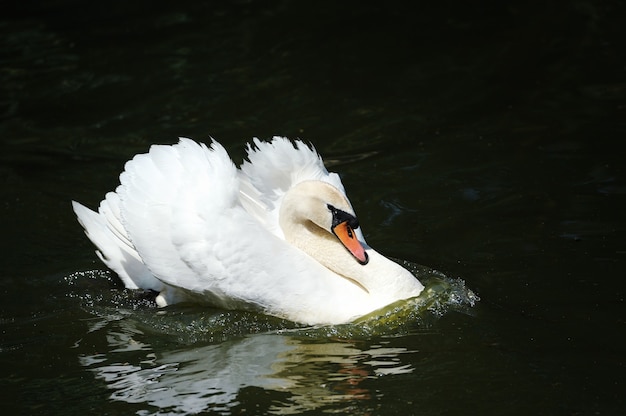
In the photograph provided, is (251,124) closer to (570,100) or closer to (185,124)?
(185,124)

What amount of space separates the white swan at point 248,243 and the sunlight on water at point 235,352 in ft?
0.45

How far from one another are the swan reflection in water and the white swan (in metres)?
0.33

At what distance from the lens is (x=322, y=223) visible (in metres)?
6.45

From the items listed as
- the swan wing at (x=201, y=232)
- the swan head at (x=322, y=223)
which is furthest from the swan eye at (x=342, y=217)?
the swan wing at (x=201, y=232)

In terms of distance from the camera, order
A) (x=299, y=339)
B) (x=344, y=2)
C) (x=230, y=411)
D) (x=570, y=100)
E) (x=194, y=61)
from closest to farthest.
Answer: (x=230, y=411), (x=299, y=339), (x=570, y=100), (x=194, y=61), (x=344, y=2)

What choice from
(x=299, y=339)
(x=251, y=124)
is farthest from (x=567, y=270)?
(x=251, y=124)

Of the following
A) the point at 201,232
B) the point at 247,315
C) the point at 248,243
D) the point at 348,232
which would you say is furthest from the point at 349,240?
the point at 201,232

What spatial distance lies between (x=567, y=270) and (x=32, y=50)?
8.03 metres

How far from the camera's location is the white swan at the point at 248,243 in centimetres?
622

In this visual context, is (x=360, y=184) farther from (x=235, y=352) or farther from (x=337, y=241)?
Answer: (x=235, y=352)

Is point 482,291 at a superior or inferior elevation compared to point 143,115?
inferior

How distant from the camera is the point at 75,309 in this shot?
262 inches

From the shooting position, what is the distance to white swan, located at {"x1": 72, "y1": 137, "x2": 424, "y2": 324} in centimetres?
622

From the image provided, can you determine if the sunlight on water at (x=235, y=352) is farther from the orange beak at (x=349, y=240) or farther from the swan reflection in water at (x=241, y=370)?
the orange beak at (x=349, y=240)
